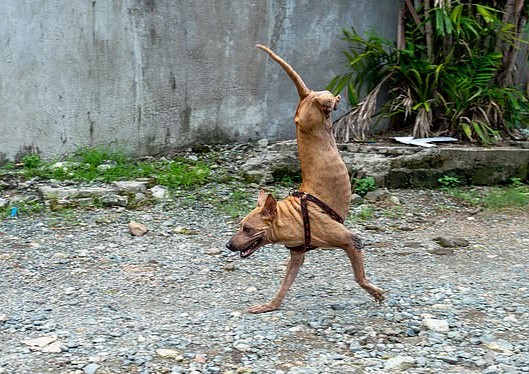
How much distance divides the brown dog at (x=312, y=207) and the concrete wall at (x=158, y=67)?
3738 millimetres

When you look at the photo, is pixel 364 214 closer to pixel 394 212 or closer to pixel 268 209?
pixel 394 212

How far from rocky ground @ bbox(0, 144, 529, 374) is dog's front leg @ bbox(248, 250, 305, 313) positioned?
5 centimetres

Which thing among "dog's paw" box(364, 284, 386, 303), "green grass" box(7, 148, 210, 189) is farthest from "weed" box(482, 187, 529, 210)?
"dog's paw" box(364, 284, 386, 303)

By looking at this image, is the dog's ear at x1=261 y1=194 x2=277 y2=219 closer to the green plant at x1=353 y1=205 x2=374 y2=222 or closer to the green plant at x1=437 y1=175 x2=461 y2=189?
the green plant at x1=353 y1=205 x2=374 y2=222

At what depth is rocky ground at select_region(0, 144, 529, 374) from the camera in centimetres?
361

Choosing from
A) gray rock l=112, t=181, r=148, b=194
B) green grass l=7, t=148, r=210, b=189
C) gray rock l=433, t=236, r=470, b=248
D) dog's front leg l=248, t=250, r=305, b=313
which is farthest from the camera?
green grass l=7, t=148, r=210, b=189

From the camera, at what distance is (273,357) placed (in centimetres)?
363

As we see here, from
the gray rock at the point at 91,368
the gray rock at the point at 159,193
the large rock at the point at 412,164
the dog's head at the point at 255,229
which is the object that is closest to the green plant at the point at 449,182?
the large rock at the point at 412,164

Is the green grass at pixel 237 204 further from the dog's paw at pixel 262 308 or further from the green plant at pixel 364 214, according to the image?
the dog's paw at pixel 262 308

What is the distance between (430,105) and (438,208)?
1499mm

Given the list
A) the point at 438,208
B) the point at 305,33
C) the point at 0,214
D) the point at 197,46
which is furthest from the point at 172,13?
the point at 438,208

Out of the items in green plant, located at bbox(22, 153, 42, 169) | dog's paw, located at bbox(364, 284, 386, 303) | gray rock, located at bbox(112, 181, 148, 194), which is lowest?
dog's paw, located at bbox(364, 284, 386, 303)

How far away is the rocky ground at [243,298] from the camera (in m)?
3.61

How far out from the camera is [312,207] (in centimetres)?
397
